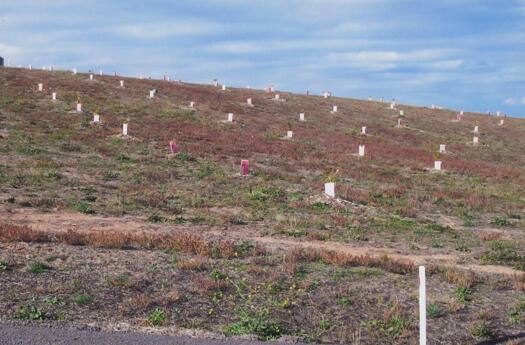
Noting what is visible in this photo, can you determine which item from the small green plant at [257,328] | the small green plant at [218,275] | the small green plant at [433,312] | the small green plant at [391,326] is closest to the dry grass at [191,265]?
the small green plant at [218,275]

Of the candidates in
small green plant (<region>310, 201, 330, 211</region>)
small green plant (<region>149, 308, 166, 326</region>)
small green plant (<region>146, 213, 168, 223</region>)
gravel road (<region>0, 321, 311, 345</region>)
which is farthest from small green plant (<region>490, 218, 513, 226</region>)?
small green plant (<region>149, 308, 166, 326</region>)

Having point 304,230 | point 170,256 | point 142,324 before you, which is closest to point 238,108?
point 304,230

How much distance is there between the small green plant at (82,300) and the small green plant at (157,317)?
117 cm

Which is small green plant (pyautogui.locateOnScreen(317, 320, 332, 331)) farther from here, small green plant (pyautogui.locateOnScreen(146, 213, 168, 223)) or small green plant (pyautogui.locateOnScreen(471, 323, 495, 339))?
small green plant (pyautogui.locateOnScreen(146, 213, 168, 223))

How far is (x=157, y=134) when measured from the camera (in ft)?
108

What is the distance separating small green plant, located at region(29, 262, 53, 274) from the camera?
883cm

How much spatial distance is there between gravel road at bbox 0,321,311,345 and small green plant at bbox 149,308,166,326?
49cm

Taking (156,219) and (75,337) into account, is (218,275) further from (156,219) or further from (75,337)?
(156,219)

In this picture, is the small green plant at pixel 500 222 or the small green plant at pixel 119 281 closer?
Result: the small green plant at pixel 119 281

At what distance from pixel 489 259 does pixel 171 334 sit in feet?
29.8

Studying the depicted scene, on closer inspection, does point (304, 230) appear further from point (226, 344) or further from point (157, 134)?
point (157, 134)

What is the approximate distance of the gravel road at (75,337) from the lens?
20.3 ft

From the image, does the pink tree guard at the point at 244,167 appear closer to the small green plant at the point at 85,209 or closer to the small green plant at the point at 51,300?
the small green plant at the point at 85,209

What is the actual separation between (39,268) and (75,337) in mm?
3104
